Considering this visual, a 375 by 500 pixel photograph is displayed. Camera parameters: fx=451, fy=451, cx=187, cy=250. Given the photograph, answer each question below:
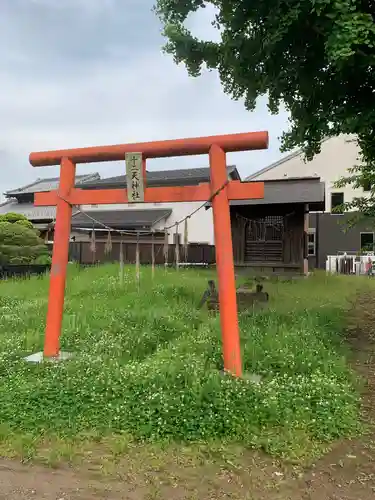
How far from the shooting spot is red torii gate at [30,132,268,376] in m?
5.34

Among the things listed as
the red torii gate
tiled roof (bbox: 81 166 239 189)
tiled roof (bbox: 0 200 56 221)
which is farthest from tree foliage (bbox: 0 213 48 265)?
tiled roof (bbox: 0 200 56 221)

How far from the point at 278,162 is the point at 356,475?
29719 millimetres

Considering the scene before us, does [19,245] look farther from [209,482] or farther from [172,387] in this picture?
[209,482]

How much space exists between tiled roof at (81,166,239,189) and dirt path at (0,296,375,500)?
2664cm

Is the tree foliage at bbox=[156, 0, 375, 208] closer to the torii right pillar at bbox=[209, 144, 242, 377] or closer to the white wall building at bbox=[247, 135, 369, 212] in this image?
the torii right pillar at bbox=[209, 144, 242, 377]

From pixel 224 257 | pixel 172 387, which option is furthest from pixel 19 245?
pixel 172 387

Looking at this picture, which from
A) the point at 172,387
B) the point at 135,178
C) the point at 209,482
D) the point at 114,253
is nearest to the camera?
the point at 209,482

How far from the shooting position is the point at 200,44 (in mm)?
7699

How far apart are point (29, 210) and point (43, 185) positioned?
6.59 m

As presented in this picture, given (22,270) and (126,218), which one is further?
(126,218)

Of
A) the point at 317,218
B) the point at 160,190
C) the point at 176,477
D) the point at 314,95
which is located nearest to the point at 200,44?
the point at 314,95

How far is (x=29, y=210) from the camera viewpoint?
37281 mm

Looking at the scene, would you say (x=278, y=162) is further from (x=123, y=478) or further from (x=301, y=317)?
(x=123, y=478)

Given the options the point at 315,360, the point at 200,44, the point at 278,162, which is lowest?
the point at 315,360
